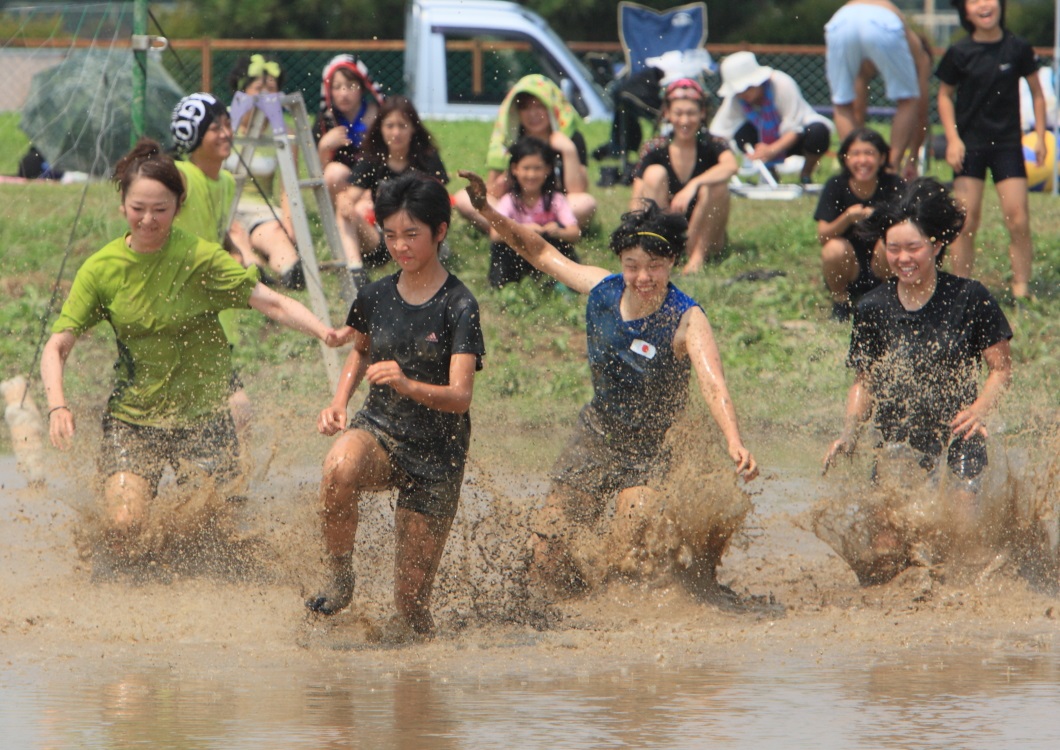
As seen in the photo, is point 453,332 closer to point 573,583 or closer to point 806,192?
point 573,583

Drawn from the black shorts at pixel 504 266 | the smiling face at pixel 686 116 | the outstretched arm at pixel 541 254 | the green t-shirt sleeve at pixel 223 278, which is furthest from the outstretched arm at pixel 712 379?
the smiling face at pixel 686 116

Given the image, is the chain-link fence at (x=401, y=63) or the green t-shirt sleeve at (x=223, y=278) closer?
the green t-shirt sleeve at (x=223, y=278)

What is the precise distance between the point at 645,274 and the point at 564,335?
16.0 feet

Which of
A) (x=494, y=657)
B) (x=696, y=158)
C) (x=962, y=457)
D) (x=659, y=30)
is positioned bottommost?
(x=494, y=657)

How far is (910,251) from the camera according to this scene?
6.25m

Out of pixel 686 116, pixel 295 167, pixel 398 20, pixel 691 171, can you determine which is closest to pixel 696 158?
pixel 691 171

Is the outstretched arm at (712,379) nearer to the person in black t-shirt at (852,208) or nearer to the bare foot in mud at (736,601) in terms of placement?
the bare foot in mud at (736,601)

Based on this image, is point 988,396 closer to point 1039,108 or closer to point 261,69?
point 1039,108

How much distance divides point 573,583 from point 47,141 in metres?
7.15

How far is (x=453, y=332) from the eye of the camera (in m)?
5.39

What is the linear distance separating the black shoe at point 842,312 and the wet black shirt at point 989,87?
1301 millimetres

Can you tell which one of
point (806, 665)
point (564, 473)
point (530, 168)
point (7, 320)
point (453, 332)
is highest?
point (530, 168)

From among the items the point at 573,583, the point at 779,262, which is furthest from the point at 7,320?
the point at 573,583

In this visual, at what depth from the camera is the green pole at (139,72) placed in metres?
10.2
